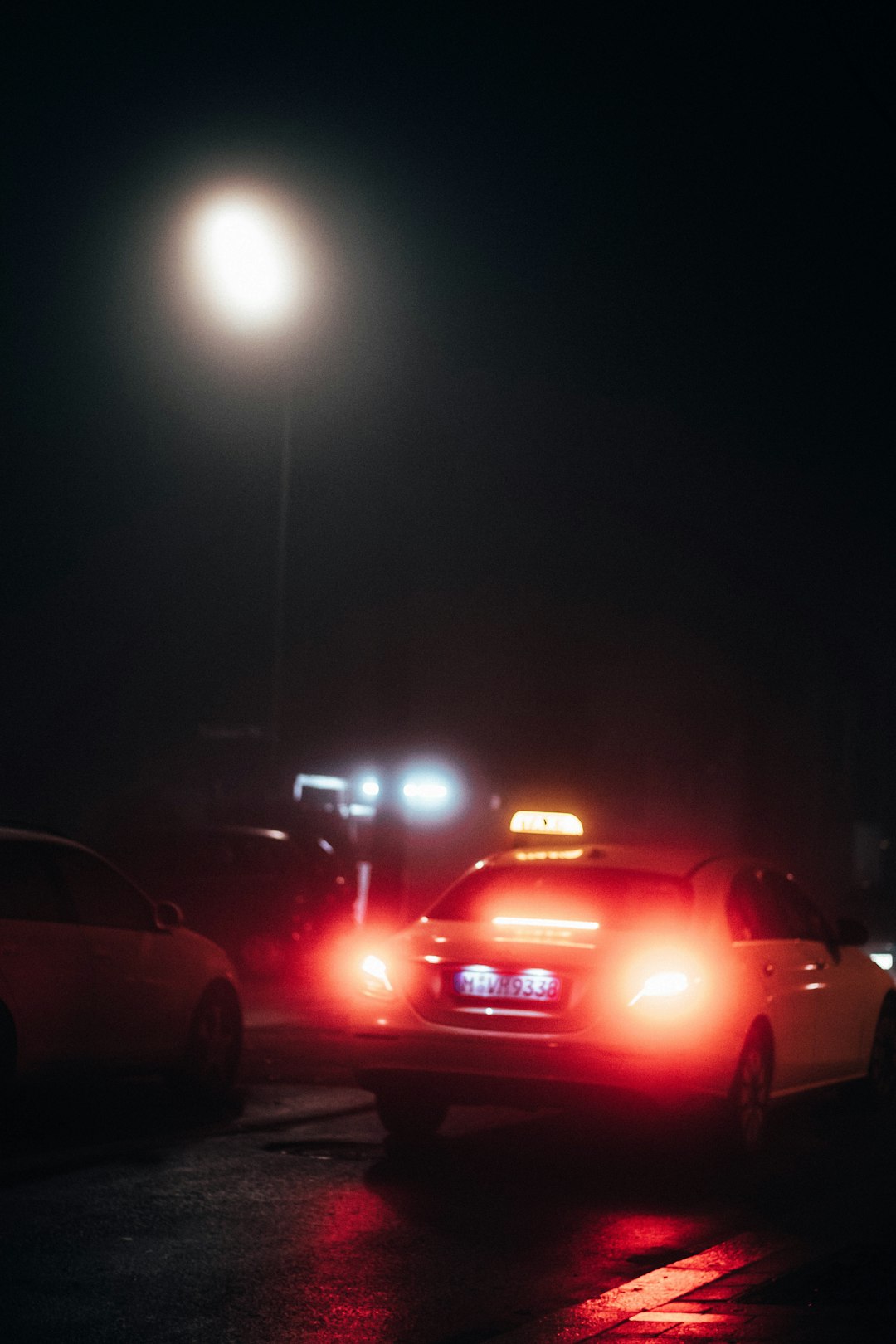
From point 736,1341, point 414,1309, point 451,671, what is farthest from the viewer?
point 451,671

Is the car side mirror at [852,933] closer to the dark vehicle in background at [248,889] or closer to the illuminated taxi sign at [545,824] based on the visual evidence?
the illuminated taxi sign at [545,824]

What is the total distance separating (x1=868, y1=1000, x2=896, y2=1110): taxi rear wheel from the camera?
11.8 meters

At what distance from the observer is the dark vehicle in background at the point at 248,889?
69.6 feet

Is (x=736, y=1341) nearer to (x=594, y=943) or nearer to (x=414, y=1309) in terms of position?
(x=414, y=1309)

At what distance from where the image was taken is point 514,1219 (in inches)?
320

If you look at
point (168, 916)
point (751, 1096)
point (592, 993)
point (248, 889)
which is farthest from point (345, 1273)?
point (248, 889)

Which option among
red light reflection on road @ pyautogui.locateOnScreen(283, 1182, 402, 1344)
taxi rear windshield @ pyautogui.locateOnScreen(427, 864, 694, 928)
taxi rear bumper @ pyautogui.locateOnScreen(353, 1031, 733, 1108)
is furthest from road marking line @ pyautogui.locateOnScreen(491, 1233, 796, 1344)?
taxi rear windshield @ pyautogui.locateOnScreen(427, 864, 694, 928)

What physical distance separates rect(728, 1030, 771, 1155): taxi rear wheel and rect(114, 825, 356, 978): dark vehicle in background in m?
11.4

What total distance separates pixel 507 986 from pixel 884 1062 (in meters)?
3.63

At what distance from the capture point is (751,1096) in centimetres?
969

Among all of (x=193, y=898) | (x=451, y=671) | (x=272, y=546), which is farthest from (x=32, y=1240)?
(x=451, y=671)

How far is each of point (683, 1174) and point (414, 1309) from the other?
3.19 m

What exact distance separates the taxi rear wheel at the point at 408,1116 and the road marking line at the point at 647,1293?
2.31 m

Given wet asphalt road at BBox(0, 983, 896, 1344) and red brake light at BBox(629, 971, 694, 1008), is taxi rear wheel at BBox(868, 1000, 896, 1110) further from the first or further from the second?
red brake light at BBox(629, 971, 694, 1008)
